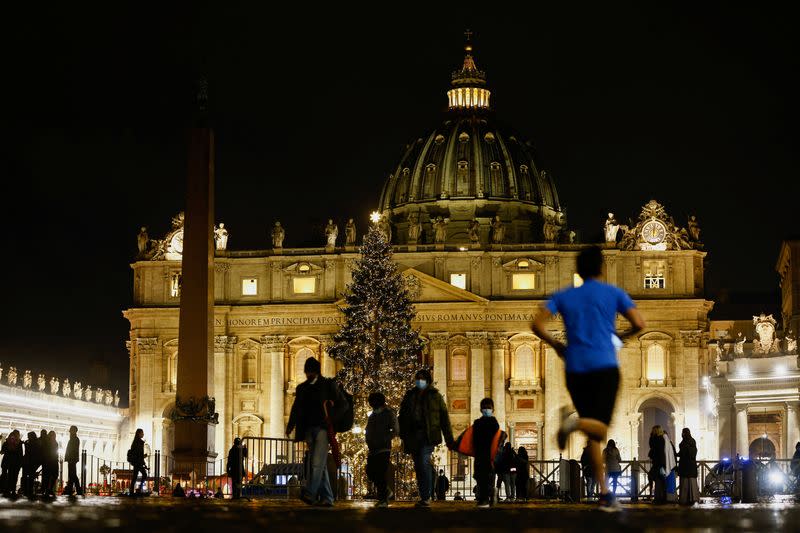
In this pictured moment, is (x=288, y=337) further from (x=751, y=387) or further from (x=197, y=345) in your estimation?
(x=197, y=345)

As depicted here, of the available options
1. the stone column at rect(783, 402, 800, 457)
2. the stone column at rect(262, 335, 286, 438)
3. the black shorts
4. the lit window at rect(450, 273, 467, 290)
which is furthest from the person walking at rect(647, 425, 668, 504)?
the stone column at rect(262, 335, 286, 438)

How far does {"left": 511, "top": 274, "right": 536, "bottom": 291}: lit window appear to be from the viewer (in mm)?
101750

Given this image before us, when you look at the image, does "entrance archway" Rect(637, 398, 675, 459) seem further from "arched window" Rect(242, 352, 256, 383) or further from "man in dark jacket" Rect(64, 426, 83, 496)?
"man in dark jacket" Rect(64, 426, 83, 496)

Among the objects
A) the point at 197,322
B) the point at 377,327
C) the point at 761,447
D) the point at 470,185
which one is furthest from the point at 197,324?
the point at 470,185

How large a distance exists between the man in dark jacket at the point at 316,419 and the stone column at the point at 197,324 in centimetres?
1636

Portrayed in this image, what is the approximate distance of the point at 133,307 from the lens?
104m

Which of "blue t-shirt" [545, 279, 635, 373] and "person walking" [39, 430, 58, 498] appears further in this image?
"person walking" [39, 430, 58, 498]

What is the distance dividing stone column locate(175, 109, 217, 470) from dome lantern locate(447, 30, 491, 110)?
101 meters

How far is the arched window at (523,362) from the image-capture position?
331 feet

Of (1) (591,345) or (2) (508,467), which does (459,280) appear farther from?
(1) (591,345)

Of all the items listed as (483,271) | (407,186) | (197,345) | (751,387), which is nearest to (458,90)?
(407,186)

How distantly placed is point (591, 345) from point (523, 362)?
86522 mm

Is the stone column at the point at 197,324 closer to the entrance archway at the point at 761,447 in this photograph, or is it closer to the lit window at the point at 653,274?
the lit window at the point at 653,274

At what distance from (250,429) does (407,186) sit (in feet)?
115
